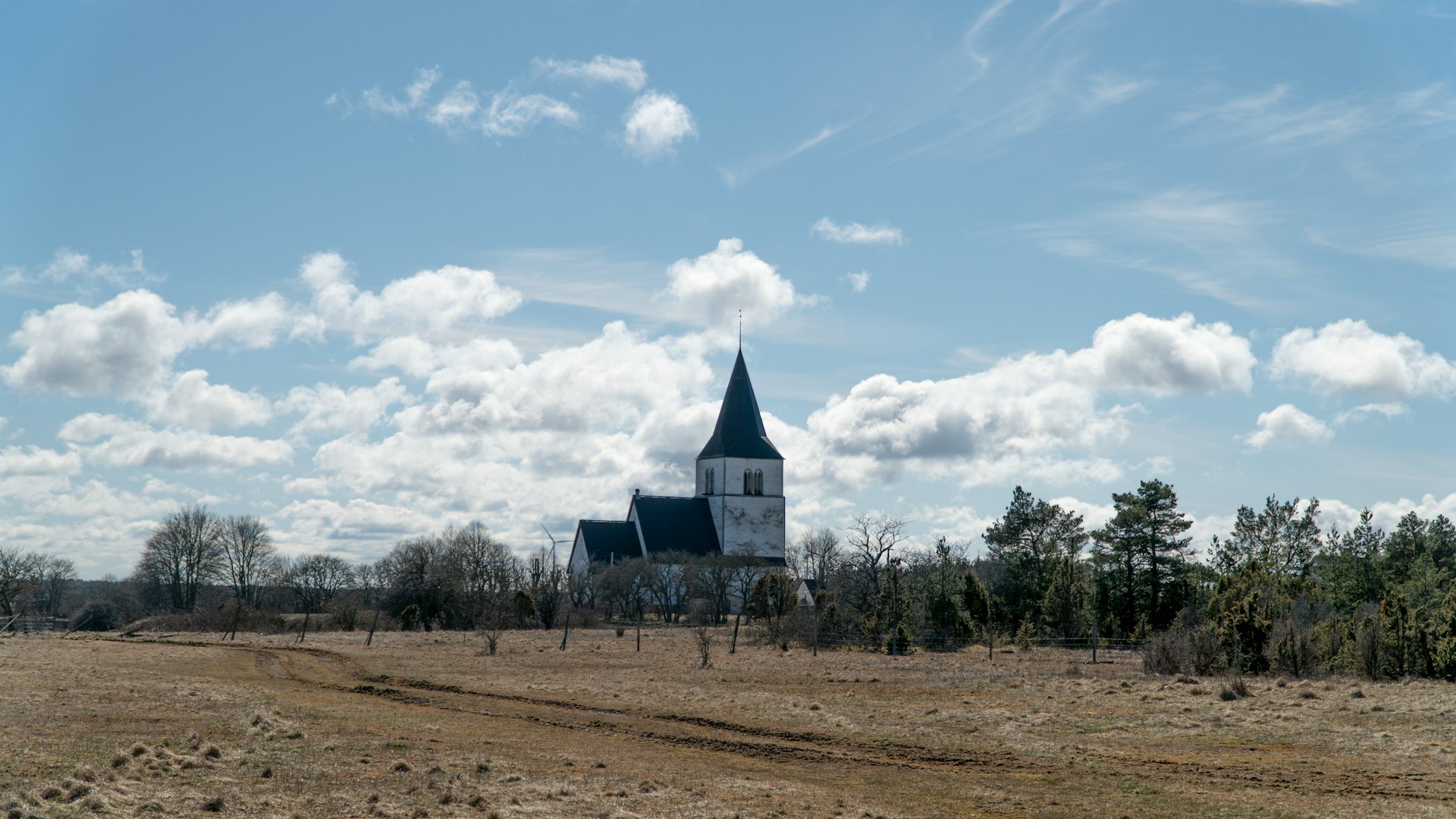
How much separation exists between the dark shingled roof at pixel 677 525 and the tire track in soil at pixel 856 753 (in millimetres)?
73360

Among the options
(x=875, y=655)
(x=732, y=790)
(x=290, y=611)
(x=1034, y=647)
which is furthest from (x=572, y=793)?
(x=290, y=611)

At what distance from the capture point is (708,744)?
20.0 m

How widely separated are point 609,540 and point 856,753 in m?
87.2

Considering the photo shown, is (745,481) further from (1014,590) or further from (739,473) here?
(1014,590)

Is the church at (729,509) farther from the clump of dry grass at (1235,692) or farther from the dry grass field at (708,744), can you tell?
the clump of dry grass at (1235,692)

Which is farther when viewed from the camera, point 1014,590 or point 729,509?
Answer: point 729,509

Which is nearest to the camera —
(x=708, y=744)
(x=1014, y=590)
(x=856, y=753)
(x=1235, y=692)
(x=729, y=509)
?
(x=856, y=753)

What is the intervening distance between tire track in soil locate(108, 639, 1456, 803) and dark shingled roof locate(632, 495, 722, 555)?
73.4m

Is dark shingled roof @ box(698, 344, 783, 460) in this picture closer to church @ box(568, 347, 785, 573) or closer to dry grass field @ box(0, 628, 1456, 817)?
church @ box(568, 347, 785, 573)

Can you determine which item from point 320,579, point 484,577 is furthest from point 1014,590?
point 320,579

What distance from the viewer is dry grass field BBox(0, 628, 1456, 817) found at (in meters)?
14.4

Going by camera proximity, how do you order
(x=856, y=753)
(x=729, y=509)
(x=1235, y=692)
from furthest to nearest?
(x=729, y=509), (x=1235, y=692), (x=856, y=753)

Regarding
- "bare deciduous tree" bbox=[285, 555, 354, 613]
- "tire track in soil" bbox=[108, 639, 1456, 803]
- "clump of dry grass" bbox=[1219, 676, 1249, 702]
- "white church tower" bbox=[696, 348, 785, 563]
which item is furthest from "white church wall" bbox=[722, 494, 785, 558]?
"clump of dry grass" bbox=[1219, 676, 1249, 702]

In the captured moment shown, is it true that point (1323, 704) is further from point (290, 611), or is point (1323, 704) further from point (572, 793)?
point (290, 611)
